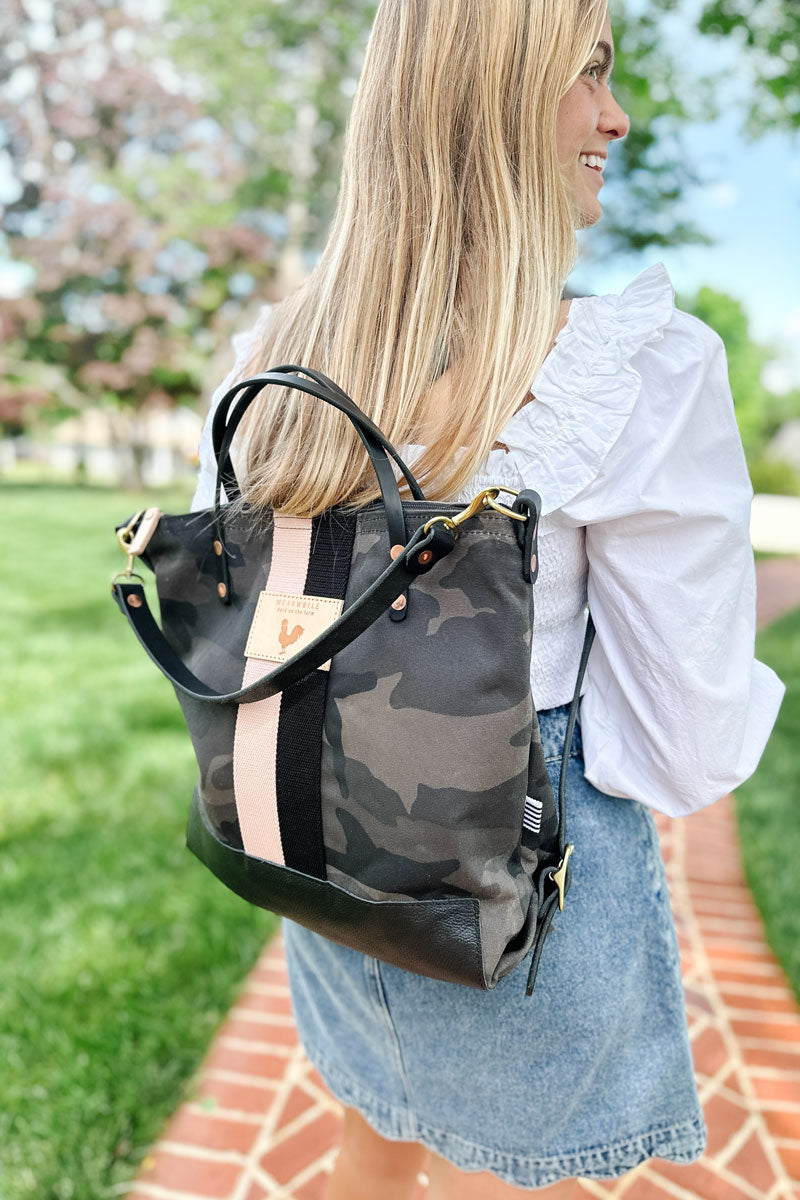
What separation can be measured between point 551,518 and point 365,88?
2.23 feet

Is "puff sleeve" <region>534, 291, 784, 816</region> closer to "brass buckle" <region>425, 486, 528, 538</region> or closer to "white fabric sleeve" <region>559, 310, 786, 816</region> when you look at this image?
"white fabric sleeve" <region>559, 310, 786, 816</region>

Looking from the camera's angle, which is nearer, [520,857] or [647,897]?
[520,857]

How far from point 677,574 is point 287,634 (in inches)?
19.5

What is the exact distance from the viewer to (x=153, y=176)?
1870 centimetres

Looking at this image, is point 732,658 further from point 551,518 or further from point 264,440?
point 264,440

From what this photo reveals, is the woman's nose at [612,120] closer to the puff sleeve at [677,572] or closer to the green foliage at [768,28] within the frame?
the puff sleeve at [677,572]

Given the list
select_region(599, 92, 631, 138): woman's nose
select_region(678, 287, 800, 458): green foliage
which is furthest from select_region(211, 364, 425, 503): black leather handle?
select_region(678, 287, 800, 458): green foliage

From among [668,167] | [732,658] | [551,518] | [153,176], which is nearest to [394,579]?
[551,518]

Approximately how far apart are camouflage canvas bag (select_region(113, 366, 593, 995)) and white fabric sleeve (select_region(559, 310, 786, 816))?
0.12 metres

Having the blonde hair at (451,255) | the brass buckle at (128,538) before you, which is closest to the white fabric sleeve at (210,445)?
the brass buckle at (128,538)

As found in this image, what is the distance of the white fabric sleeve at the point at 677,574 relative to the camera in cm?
108

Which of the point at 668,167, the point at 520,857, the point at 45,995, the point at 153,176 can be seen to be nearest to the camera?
the point at 520,857

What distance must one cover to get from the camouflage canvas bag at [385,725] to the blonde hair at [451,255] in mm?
84

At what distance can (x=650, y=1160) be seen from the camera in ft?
7.59
